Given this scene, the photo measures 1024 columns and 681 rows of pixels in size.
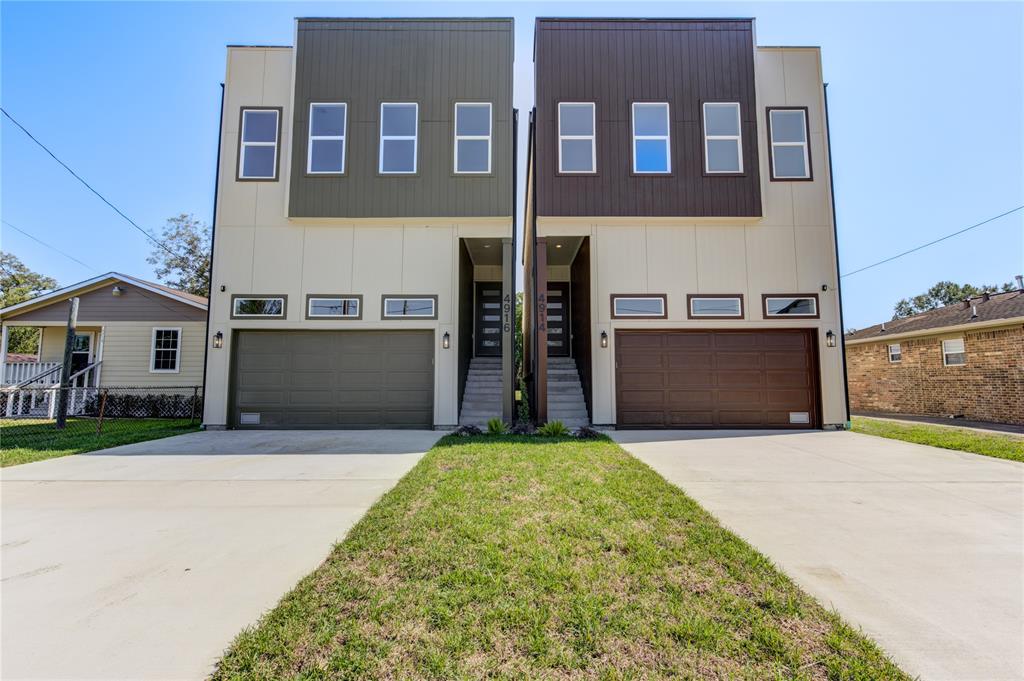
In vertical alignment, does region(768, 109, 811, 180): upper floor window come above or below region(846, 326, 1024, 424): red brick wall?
above

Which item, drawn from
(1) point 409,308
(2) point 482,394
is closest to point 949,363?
(2) point 482,394

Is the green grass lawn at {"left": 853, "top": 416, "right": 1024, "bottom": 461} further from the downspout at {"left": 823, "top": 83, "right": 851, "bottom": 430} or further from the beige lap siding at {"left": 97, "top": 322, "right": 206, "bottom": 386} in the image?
the beige lap siding at {"left": 97, "top": 322, "right": 206, "bottom": 386}

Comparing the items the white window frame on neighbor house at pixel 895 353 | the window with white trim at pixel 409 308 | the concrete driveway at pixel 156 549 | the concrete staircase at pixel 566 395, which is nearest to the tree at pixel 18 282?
the window with white trim at pixel 409 308

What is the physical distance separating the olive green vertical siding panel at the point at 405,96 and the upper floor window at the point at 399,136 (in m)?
0.13

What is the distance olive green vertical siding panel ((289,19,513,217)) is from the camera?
29.0 feet

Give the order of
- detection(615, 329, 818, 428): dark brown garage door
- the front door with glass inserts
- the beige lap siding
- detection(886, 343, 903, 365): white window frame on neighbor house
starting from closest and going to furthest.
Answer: detection(615, 329, 818, 428): dark brown garage door < the beige lap siding < the front door with glass inserts < detection(886, 343, 903, 365): white window frame on neighbor house

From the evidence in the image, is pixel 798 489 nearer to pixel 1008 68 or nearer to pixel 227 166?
pixel 227 166

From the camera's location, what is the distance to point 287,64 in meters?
9.22

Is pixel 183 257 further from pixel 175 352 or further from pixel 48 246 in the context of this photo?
pixel 175 352

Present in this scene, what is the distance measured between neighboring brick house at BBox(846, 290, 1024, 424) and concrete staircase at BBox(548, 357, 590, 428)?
9529mm

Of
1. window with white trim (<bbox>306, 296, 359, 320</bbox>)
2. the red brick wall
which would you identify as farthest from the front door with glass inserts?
the red brick wall

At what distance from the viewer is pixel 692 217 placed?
8.81 meters

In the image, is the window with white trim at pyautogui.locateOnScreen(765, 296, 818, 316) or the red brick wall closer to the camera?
the window with white trim at pyautogui.locateOnScreen(765, 296, 818, 316)

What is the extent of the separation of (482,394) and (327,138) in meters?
6.38
